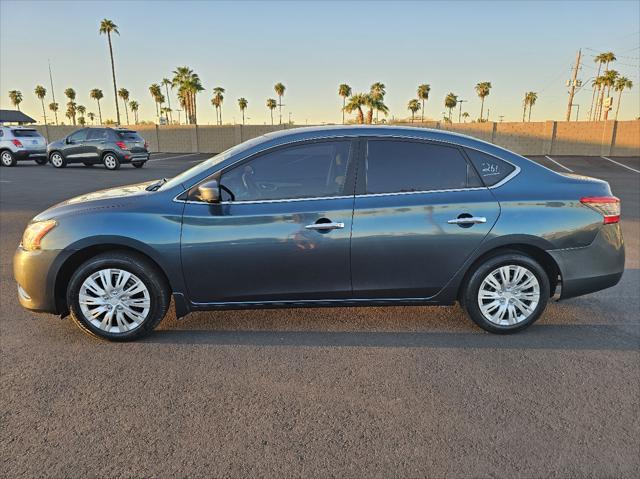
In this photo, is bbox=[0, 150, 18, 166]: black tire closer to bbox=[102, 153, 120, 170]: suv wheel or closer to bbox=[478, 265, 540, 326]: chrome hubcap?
bbox=[102, 153, 120, 170]: suv wheel

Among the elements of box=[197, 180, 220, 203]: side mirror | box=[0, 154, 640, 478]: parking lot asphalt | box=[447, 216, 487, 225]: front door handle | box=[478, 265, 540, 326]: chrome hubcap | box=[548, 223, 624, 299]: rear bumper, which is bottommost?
box=[0, 154, 640, 478]: parking lot asphalt

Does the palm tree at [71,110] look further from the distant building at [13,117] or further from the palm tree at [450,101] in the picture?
the palm tree at [450,101]

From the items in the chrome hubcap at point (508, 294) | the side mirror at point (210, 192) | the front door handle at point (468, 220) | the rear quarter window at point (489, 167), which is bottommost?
the chrome hubcap at point (508, 294)

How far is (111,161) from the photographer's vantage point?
17.6 metres

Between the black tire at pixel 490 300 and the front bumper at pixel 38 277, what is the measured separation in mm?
3214

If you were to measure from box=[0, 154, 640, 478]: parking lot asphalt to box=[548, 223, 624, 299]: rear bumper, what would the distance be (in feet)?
1.35

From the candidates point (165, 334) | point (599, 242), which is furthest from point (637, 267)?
point (165, 334)

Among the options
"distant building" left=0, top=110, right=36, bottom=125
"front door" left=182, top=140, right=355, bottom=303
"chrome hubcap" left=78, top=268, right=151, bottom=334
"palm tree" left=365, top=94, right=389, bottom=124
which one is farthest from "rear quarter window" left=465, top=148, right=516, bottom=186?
"distant building" left=0, top=110, right=36, bottom=125

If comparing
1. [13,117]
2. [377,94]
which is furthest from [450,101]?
[13,117]

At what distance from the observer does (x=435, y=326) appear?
3.70 m

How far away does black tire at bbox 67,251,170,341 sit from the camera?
3250mm

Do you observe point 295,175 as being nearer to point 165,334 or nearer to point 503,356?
point 165,334

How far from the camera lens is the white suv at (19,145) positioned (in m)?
18.7

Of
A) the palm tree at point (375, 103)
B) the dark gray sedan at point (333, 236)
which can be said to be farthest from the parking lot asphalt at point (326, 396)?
the palm tree at point (375, 103)
